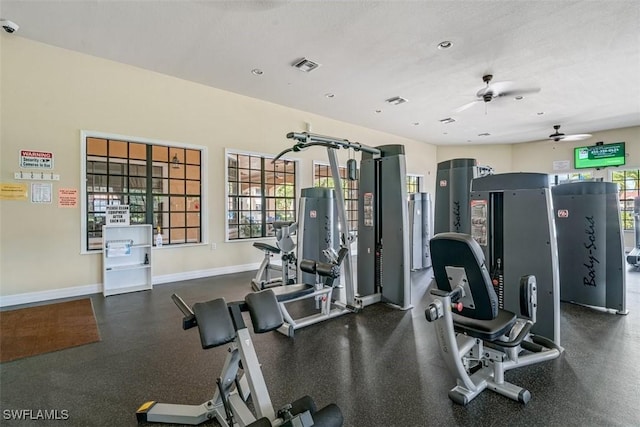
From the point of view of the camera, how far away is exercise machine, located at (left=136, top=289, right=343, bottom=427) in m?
1.35

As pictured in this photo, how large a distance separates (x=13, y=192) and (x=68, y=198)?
566 millimetres

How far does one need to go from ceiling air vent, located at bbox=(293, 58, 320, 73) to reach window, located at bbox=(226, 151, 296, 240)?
2.21m

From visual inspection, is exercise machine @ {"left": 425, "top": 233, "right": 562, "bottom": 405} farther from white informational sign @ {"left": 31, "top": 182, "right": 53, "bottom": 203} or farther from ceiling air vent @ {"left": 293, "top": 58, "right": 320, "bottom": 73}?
white informational sign @ {"left": 31, "top": 182, "right": 53, "bottom": 203}

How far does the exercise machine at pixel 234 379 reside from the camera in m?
1.35

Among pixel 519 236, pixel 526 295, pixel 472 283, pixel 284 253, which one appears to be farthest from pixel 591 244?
pixel 284 253

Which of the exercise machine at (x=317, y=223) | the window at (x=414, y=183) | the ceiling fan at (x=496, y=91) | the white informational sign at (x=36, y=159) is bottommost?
the exercise machine at (x=317, y=223)

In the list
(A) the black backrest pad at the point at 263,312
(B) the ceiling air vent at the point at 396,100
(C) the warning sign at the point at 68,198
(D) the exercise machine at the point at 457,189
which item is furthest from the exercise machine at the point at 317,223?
(C) the warning sign at the point at 68,198

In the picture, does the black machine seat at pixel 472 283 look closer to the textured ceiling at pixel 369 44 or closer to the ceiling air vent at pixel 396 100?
the textured ceiling at pixel 369 44

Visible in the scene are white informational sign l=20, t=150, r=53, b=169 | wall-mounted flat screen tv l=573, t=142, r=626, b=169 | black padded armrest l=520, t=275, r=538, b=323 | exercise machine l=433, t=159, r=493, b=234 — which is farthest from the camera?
wall-mounted flat screen tv l=573, t=142, r=626, b=169

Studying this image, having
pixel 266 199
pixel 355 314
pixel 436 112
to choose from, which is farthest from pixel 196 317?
pixel 436 112

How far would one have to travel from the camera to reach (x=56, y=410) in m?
2.01

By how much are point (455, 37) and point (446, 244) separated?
310 cm

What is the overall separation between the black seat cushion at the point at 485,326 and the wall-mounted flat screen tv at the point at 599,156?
9.47 metres

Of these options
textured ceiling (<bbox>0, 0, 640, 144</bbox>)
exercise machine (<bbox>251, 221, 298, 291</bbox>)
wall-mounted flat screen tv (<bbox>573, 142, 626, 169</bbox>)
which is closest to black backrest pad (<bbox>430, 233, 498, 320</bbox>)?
textured ceiling (<bbox>0, 0, 640, 144</bbox>)
